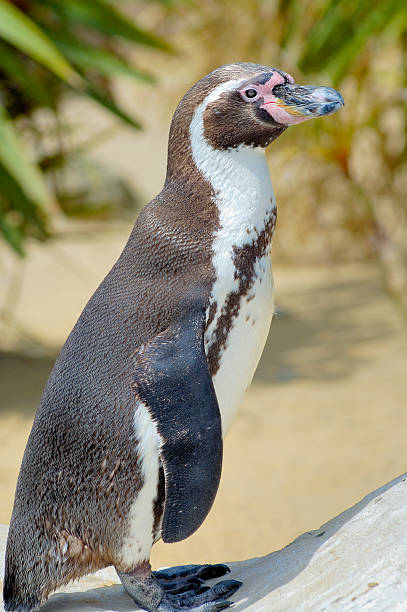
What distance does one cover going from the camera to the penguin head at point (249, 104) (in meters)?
1.74

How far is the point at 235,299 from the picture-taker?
5.77 ft

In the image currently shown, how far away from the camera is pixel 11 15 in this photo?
12.5 feet

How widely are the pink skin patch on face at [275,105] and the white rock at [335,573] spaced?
2.74 ft

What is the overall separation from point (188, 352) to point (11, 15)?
268 centimetres

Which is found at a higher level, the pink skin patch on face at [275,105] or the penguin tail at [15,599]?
the pink skin patch on face at [275,105]

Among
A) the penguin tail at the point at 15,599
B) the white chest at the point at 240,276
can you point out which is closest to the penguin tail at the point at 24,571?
the penguin tail at the point at 15,599

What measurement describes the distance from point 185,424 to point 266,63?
525 centimetres

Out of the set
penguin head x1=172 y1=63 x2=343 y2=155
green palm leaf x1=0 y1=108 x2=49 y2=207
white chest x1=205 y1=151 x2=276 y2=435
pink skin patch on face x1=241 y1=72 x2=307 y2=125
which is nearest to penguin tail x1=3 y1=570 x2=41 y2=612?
white chest x1=205 y1=151 x2=276 y2=435

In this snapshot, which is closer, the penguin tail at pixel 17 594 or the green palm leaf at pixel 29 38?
the penguin tail at pixel 17 594

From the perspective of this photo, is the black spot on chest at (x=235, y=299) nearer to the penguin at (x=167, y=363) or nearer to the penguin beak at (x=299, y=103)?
the penguin at (x=167, y=363)

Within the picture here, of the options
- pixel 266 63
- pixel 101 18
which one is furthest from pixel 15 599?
pixel 266 63

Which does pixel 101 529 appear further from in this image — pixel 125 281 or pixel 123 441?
A: pixel 125 281

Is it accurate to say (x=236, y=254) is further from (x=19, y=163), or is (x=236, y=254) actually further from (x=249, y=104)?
(x=19, y=163)

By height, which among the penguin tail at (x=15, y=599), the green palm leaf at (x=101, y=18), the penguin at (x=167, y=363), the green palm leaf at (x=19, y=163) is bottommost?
the penguin tail at (x=15, y=599)
